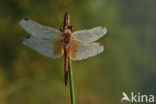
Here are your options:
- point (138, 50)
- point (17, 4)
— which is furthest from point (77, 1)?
point (138, 50)

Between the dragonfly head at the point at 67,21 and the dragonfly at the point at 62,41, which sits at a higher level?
the dragonfly head at the point at 67,21

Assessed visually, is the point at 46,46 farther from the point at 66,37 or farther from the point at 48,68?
the point at 48,68

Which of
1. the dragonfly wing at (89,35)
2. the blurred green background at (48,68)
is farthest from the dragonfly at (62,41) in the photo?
the blurred green background at (48,68)

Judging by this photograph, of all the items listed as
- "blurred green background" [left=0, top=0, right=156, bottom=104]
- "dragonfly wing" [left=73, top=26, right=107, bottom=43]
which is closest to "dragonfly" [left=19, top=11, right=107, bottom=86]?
"dragonfly wing" [left=73, top=26, right=107, bottom=43]

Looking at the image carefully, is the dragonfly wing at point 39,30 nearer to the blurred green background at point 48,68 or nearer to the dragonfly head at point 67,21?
the dragonfly head at point 67,21

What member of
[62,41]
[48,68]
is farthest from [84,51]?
[48,68]

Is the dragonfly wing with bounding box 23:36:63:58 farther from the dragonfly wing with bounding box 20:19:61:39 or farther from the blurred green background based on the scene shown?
the blurred green background

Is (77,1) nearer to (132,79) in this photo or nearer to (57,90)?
(57,90)
